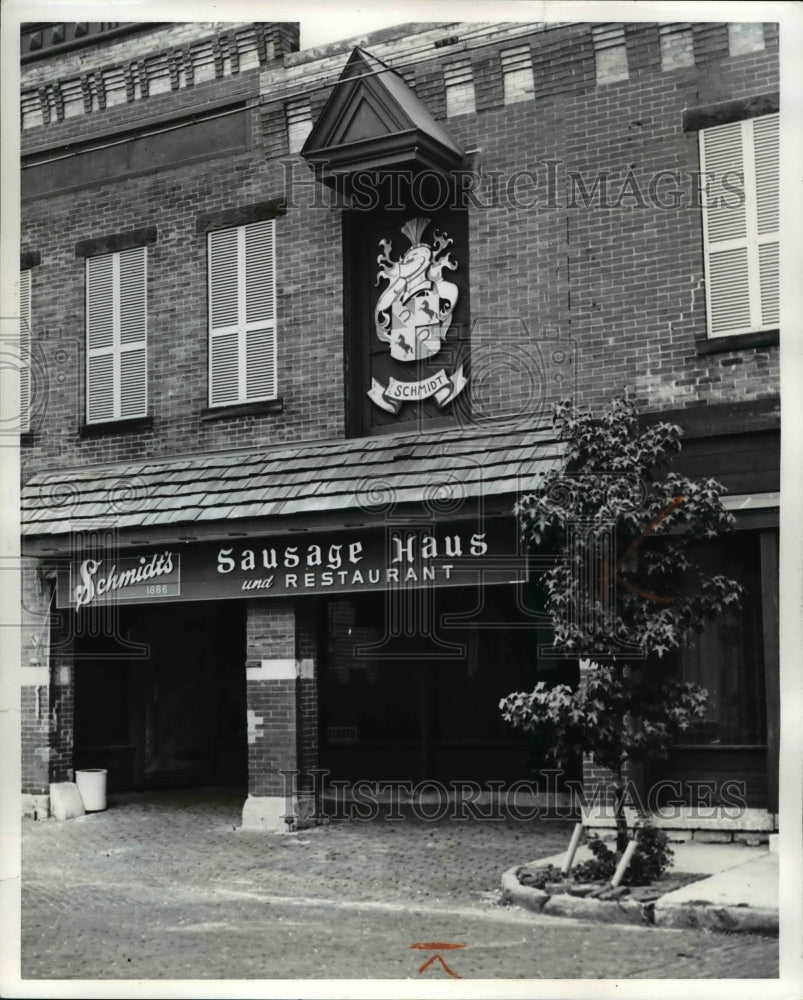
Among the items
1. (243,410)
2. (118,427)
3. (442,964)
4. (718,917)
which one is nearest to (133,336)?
(118,427)

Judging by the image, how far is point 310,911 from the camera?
1017 centimetres

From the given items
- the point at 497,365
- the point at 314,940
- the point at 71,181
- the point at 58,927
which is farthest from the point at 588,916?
the point at 71,181

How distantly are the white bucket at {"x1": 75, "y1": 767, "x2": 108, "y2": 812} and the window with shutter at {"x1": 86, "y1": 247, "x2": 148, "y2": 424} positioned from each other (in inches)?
149

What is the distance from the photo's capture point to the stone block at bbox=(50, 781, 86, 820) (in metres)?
14.1

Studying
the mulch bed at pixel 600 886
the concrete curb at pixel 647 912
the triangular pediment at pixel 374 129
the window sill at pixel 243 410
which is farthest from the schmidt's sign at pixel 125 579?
the concrete curb at pixel 647 912

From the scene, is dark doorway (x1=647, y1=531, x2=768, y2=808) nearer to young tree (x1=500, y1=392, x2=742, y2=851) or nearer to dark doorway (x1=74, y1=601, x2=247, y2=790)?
young tree (x1=500, y1=392, x2=742, y2=851)

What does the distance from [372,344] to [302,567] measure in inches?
92.8

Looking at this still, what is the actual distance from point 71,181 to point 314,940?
8911 millimetres

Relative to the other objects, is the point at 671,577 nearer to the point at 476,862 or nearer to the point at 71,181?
the point at 476,862

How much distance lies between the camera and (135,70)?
14273mm

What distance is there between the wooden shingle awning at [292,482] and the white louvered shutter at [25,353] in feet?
2.23

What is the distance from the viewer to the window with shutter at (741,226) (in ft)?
37.4

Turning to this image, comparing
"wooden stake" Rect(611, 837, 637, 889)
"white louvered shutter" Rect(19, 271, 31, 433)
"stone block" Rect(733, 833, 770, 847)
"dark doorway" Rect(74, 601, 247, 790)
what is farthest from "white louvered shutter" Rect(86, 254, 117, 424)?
"stone block" Rect(733, 833, 770, 847)

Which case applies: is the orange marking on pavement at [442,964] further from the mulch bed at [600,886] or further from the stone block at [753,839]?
the stone block at [753,839]
